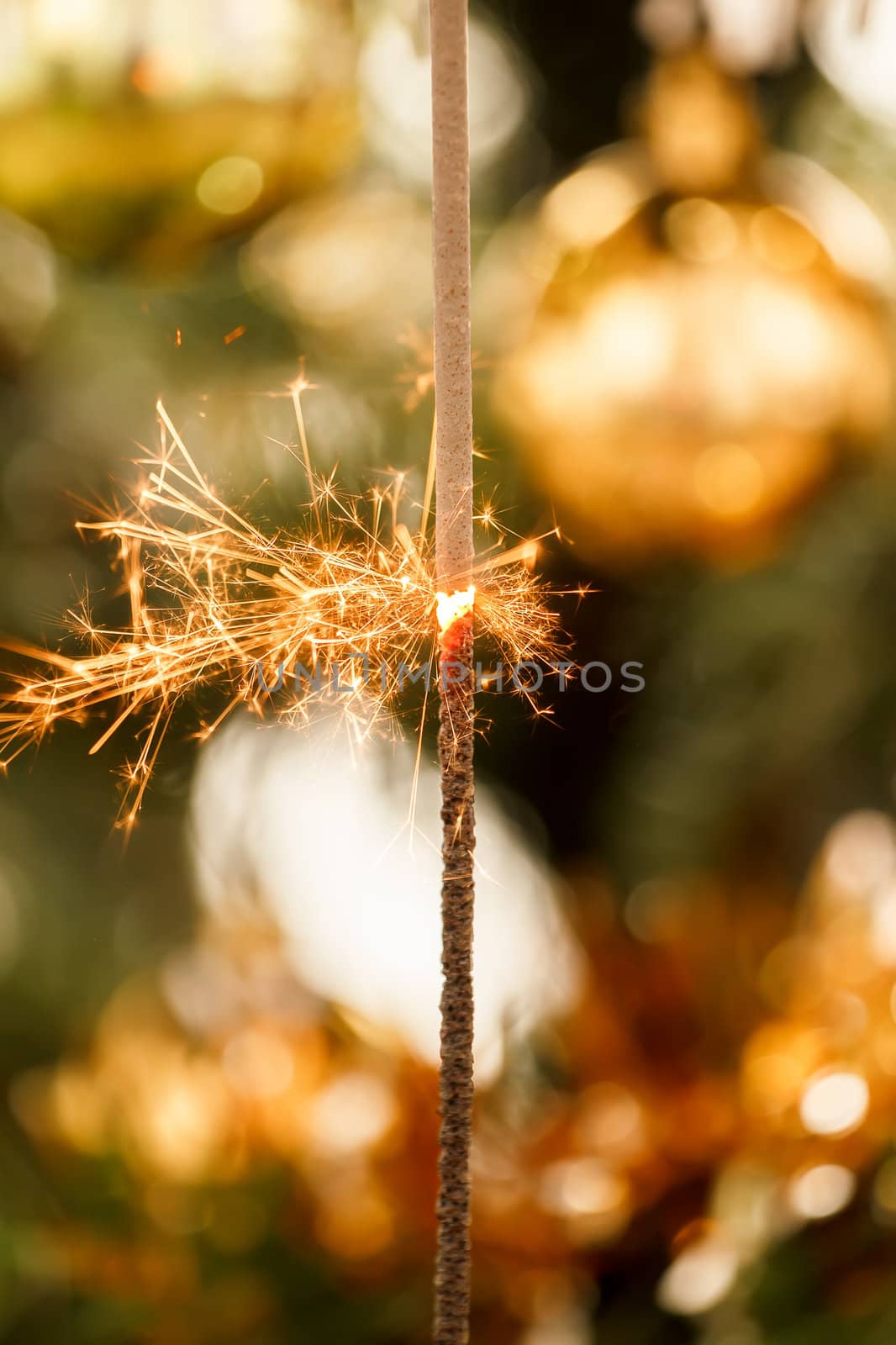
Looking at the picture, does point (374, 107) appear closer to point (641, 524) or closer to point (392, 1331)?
point (641, 524)

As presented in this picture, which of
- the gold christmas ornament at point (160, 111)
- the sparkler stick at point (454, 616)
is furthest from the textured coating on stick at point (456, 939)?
the gold christmas ornament at point (160, 111)

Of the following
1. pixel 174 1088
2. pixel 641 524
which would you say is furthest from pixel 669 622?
pixel 174 1088

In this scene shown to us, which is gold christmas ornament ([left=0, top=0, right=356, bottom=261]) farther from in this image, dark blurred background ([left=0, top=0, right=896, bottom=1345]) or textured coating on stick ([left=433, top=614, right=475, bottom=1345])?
textured coating on stick ([left=433, top=614, right=475, bottom=1345])

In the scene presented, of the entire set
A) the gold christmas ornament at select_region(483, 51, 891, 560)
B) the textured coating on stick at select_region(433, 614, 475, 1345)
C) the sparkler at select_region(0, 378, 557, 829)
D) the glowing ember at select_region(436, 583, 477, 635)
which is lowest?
the textured coating on stick at select_region(433, 614, 475, 1345)

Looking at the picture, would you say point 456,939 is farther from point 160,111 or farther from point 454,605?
point 160,111

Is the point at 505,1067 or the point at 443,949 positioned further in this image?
the point at 505,1067

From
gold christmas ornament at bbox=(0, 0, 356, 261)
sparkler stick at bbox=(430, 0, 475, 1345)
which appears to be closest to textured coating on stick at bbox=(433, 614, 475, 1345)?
sparkler stick at bbox=(430, 0, 475, 1345)
